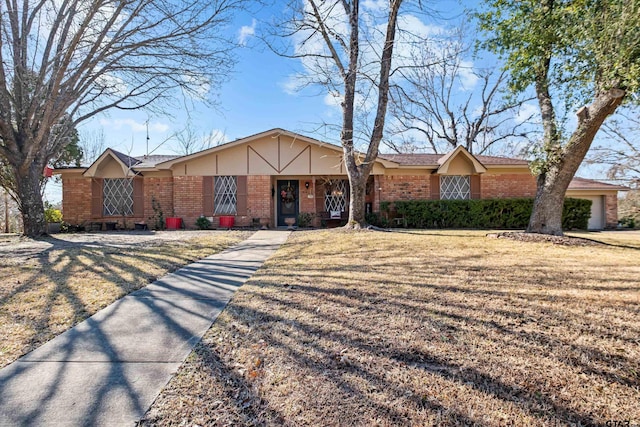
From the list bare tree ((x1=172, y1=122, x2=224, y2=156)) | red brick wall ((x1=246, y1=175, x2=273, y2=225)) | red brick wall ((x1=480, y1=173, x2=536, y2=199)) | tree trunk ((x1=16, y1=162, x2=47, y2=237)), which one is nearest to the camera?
tree trunk ((x1=16, y1=162, x2=47, y2=237))

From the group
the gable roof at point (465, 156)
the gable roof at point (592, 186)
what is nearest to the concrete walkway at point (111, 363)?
the gable roof at point (465, 156)

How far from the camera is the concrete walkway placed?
1.65 m

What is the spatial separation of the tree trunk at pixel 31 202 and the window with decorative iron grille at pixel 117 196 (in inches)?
158

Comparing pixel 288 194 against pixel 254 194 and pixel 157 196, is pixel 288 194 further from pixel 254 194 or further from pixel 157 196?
pixel 157 196

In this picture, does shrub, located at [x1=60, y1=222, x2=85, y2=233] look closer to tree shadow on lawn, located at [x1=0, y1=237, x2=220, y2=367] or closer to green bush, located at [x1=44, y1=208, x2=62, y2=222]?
green bush, located at [x1=44, y1=208, x2=62, y2=222]

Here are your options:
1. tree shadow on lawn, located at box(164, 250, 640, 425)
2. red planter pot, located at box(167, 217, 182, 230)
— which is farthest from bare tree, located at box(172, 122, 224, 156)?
tree shadow on lawn, located at box(164, 250, 640, 425)

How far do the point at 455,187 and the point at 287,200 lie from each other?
784 centimetres

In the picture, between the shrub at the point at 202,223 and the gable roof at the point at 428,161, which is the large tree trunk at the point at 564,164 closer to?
the gable roof at the point at 428,161

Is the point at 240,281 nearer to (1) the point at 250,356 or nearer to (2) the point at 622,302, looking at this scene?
(1) the point at 250,356

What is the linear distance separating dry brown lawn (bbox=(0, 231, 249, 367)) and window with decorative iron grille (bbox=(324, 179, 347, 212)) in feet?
23.6

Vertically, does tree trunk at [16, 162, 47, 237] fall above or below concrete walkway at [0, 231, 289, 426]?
above

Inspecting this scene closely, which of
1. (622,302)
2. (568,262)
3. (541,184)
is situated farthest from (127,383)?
(541,184)

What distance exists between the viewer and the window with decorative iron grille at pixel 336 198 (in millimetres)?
14312

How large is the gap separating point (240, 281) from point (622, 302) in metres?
4.35
